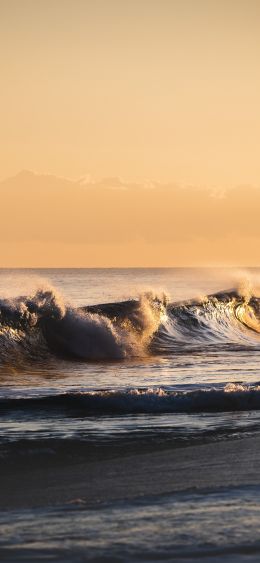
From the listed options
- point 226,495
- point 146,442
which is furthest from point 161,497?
point 146,442

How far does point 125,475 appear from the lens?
28.4 feet

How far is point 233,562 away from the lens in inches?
232

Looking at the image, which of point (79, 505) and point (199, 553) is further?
point (79, 505)

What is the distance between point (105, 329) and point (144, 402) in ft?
41.5

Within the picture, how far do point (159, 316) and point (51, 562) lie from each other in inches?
999

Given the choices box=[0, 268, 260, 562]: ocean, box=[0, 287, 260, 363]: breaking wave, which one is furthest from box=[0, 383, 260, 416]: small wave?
box=[0, 287, 260, 363]: breaking wave

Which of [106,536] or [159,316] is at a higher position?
[159,316]

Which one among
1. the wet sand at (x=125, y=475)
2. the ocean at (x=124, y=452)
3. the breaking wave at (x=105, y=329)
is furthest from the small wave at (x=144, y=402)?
the breaking wave at (x=105, y=329)

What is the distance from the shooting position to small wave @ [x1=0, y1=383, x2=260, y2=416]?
12.8 metres

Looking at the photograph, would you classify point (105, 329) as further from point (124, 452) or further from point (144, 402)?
point (124, 452)

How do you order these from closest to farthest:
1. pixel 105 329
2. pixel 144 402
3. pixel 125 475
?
pixel 125 475 < pixel 144 402 < pixel 105 329

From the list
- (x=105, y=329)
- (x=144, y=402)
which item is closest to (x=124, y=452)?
(x=144, y=402)

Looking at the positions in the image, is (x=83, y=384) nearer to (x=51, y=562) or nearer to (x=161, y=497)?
(x=161, y=497)

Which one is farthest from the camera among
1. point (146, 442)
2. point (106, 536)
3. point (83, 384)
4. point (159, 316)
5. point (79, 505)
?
point (159, 316)
